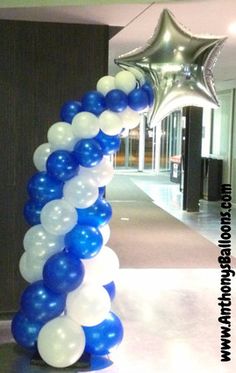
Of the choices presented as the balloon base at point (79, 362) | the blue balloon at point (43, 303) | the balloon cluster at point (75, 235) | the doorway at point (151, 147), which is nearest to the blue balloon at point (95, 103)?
the balloon cluster at point (75, 235)

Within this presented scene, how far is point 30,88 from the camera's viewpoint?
461 centimetres

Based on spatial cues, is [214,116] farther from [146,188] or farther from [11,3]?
[11,3]

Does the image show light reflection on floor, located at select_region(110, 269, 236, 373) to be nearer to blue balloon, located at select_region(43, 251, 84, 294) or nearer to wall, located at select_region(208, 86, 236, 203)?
blue balloon, located at select_region(43, 251, 84, 294)

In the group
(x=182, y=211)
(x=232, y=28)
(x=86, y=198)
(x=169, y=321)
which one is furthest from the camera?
(x=182, y=211)

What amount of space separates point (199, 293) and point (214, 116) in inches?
332

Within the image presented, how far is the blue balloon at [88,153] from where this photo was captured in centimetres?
323

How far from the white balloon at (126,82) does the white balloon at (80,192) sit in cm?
58

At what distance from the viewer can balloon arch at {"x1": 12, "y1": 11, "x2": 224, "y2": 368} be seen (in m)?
3.22

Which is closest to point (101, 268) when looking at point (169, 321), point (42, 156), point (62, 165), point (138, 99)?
point (62, 165)

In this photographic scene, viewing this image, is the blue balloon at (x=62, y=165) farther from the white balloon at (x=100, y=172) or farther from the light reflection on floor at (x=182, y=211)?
the light reflection on floor at (x=182, y=211)

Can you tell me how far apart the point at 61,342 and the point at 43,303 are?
243mm

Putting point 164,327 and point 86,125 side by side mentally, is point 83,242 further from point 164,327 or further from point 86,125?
point 164,327

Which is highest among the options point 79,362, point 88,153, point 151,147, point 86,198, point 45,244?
point 88,153

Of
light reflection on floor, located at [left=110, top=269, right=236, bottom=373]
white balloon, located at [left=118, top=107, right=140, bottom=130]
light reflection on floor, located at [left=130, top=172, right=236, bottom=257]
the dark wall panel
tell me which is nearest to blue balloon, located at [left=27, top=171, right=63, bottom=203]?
white balloon, located at [left=118, top=107, right=140, bottom=130]
